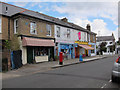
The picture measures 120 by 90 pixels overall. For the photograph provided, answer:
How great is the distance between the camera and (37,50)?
16359 millimetres

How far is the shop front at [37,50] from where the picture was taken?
47.4 ft

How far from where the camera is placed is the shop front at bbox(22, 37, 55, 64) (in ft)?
47.4

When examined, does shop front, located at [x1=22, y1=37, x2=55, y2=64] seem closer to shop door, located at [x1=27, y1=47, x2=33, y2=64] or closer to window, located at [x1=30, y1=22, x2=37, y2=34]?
Answer: shop door, located at [x1=27, y1=47, x2=33, y2=64]

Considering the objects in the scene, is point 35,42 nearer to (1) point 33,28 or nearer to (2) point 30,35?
(2) point 30,35

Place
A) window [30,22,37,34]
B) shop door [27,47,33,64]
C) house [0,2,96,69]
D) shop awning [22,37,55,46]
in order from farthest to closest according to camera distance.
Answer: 1. window [30,22,37,34]
2. shop door [27,47,33,64]
3. house [0,2,96,69]
4. shop awning [22,37,55,46]

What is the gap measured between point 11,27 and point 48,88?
39.1 ft

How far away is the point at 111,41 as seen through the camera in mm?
70562

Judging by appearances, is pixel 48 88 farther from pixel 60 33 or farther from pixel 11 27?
→ pixel 60 33

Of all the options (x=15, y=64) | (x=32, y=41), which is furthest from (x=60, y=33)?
(x=15, y=64)

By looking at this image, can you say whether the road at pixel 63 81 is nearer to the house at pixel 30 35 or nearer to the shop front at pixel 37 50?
the house at pixel 30 35

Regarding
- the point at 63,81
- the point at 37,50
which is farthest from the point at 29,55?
the point at 63,81

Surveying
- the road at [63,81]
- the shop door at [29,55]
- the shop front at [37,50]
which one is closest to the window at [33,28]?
the shop front at [37,50]

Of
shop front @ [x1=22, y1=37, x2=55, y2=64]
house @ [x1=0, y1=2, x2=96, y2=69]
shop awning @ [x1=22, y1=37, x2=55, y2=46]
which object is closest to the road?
house @ [x1=0, y1=2, x2=96, y2=69]

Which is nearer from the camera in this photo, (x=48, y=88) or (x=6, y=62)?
(x=48, y=88)
